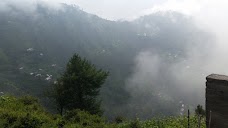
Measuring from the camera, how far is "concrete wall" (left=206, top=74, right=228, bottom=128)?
9.79 ft

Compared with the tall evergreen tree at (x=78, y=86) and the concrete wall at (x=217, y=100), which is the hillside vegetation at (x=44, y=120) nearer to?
the tall evergreen tree at (x=78, y=86)

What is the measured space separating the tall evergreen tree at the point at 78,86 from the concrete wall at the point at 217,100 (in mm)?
34851

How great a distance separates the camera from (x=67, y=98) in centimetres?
3950

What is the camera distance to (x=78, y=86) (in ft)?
127

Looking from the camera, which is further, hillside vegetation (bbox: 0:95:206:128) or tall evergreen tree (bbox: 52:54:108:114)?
tall evergreen tree (bbox: 52:54:108:114)

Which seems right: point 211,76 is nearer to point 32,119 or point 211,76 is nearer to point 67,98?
point 32,119

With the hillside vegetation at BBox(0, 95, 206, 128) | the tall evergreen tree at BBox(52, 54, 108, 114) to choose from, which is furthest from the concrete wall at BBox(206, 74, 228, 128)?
the tall evergreen tree at BBox(52, 54, 108, 114)

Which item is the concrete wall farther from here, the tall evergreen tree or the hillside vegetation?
the tall evergreen tree

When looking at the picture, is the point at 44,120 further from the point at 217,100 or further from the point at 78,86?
the point at 217,100

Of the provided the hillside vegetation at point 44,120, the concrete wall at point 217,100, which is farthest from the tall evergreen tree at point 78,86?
the concrete wall at point 217,100

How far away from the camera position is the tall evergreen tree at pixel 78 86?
125 ft

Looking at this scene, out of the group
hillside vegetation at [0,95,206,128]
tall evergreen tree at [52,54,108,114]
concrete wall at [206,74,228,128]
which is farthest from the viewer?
tall evergreen tree at [52,54,108,114]

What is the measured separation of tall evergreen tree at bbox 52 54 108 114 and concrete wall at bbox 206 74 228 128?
34.9 meters

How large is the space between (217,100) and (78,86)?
119 ft
